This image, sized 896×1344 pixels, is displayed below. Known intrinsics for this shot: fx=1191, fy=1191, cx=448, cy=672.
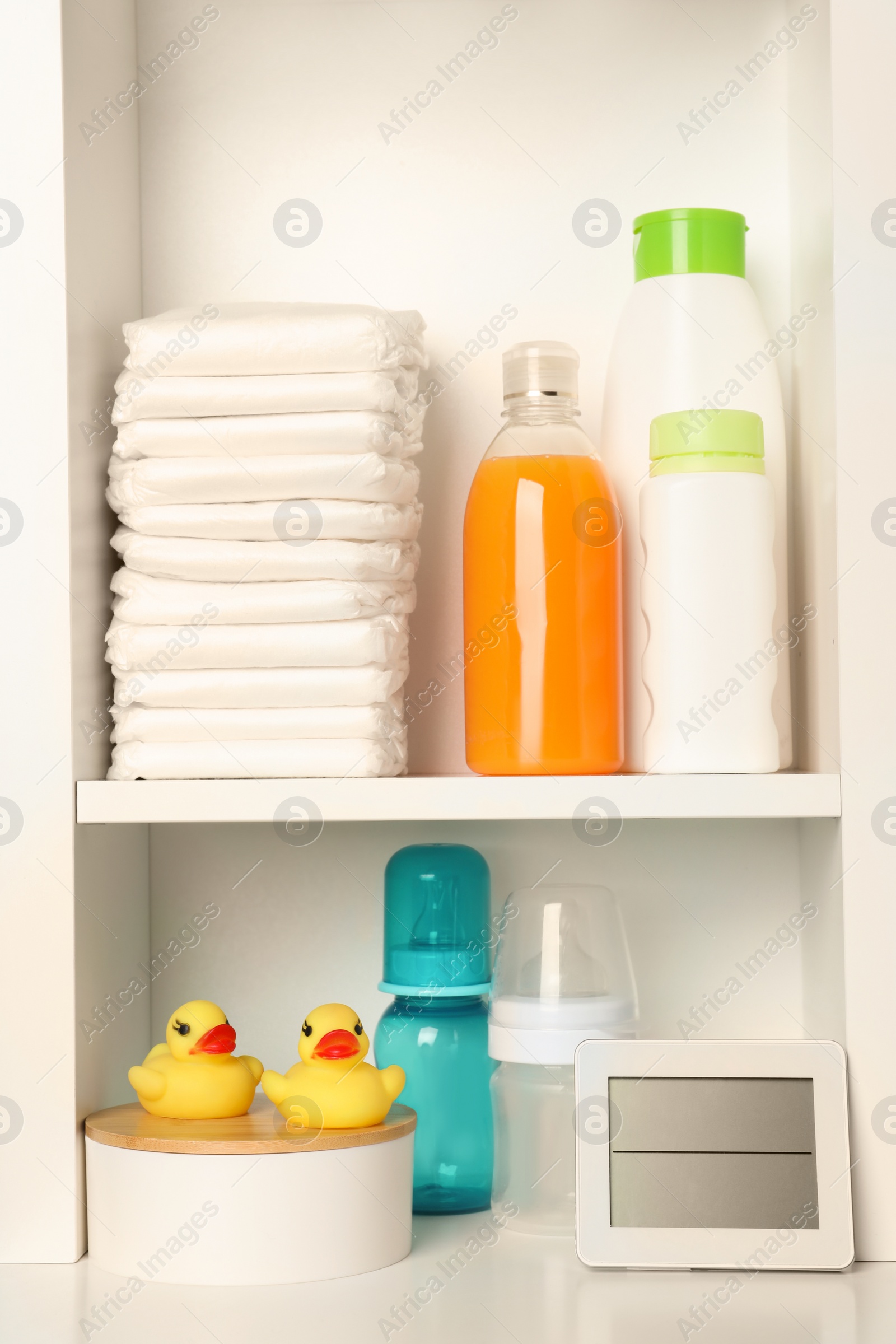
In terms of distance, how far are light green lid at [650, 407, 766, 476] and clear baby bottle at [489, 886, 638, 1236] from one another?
294 millimetres

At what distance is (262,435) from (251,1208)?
47 cm

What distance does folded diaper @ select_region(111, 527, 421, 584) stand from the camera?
0.76m

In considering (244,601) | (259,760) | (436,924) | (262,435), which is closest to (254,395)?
(262,435)

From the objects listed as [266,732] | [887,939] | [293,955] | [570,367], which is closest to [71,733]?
[266,732]

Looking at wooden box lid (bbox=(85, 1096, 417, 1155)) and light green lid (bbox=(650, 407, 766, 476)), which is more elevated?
light green lid (bbox=(650, 407, 766, 476))

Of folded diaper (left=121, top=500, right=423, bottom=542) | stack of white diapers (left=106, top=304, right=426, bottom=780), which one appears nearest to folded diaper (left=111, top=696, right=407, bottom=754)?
stack of white diapers (left=106, top=304, right=426, bottom=780)

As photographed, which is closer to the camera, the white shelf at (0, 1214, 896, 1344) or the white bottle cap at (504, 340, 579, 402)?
the white shelf at (0, 1214, 896, 1344)

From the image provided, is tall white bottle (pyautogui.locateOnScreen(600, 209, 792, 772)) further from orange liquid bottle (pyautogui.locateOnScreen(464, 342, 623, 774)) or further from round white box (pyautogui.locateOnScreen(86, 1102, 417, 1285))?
round white box (pyautogui.locateOnScreen(86, 1102, 417, 1285))

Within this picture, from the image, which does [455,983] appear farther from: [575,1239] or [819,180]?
[819,180]

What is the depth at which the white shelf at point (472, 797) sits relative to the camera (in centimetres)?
73

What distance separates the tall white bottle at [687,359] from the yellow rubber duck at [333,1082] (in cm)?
26

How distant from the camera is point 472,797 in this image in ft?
2.41

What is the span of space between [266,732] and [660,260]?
0.43m

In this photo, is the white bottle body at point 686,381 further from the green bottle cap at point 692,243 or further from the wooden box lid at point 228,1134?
the wooden box lid at point 228,1134
